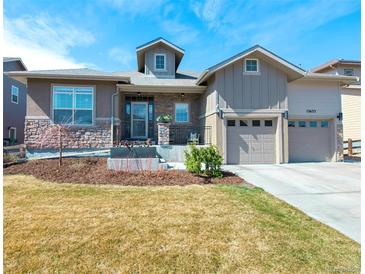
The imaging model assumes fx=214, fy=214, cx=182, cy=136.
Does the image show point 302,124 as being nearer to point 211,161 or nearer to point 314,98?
point 314,98

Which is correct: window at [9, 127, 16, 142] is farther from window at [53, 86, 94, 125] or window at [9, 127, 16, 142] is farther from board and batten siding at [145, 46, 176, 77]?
board and batten siding at [145, 46, 176, 77]

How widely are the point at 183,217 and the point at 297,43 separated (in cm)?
1128

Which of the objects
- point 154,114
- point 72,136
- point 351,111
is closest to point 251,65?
point 154,114

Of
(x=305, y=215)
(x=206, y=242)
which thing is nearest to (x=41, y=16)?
(x=206, y=242)

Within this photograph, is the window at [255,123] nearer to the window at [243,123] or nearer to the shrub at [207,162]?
the window at [243,123]

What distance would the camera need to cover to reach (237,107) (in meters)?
11.1

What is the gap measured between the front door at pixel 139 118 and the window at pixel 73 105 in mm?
2678

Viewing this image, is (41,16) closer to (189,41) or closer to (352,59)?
(189,41)

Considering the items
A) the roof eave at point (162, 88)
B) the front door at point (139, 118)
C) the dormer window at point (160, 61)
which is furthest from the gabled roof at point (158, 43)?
the front door at point (139, 118)

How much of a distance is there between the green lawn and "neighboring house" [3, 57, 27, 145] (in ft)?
50.0

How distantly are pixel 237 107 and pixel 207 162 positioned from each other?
14.8 ft

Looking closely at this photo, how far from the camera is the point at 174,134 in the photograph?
12953 mm

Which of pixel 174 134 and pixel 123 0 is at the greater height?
pixel 123 0

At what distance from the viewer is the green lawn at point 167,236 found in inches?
110
